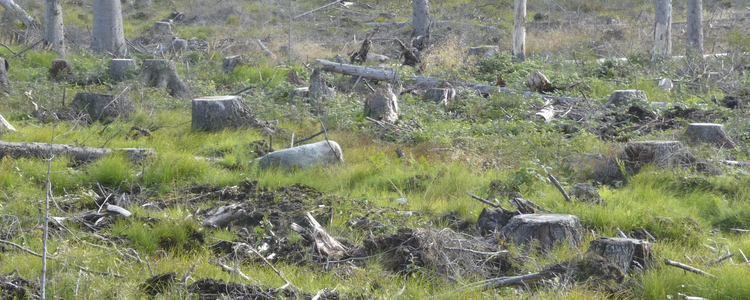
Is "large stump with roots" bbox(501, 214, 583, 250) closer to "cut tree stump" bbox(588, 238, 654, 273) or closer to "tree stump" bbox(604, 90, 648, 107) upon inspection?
"cut tree stump" bbox(588, 238, 654, 273)

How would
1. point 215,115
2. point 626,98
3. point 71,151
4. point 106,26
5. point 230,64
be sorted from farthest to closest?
point 106,26
point 230,64
point 626,98
point 215,115
point 71,151

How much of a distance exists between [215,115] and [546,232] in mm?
5108

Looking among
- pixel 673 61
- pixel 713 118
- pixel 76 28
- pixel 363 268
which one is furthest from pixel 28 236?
pixel 76 28

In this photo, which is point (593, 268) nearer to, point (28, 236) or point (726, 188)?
point (726, 188)

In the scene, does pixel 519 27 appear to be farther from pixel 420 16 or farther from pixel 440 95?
pixel 440 95

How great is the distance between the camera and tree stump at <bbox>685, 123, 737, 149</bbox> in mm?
7199

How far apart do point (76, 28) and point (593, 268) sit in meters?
20.3

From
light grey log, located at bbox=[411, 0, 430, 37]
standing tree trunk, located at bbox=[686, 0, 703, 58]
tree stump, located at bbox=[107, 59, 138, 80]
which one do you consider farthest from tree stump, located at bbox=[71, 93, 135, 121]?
standing tree trunk, located at bbox=[686, 0, 703, 58]

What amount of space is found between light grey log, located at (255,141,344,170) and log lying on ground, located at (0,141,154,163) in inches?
46.7

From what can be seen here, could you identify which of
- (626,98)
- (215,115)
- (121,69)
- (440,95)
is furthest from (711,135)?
(121,69)

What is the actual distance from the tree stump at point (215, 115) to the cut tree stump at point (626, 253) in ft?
17.8

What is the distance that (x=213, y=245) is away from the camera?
13.8 ft

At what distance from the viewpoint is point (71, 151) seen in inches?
241

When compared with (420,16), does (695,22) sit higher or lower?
lower
